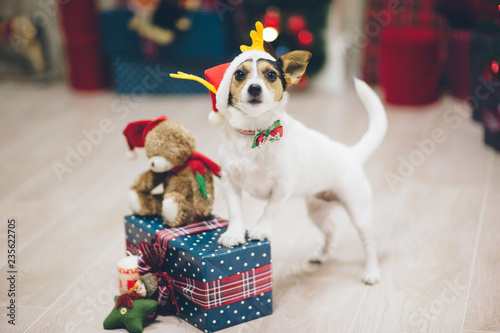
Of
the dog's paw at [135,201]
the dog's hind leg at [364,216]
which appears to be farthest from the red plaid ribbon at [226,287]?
the dog's hind leg at [364,216]

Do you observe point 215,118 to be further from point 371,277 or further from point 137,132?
point 371,277

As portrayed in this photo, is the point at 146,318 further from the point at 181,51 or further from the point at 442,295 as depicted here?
the point at 181,51

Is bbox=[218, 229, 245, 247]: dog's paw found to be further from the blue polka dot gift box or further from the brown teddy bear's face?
the brown teddy bear's face

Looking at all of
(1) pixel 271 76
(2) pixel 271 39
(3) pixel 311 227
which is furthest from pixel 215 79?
(2) pixel 271 39

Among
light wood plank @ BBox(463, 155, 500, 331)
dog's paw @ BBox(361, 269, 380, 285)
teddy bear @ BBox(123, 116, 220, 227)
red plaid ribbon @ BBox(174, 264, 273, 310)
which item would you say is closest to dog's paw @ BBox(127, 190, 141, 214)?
teddy bear @ BBox(123, 116, 220, 227)

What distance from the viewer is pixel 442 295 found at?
68.9 inches

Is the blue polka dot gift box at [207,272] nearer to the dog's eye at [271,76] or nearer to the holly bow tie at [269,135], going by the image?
the holly bow tie at [269,135]

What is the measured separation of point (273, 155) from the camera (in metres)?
1.59

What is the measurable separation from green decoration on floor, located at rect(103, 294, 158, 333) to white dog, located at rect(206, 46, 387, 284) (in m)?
0.25

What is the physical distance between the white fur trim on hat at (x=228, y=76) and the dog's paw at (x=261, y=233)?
0.32 m

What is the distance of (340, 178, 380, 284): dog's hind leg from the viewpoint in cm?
180

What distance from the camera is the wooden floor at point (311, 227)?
168cm

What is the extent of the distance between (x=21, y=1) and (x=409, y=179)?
3.04m

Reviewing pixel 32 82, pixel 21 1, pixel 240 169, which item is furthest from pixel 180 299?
pixel 21 1
